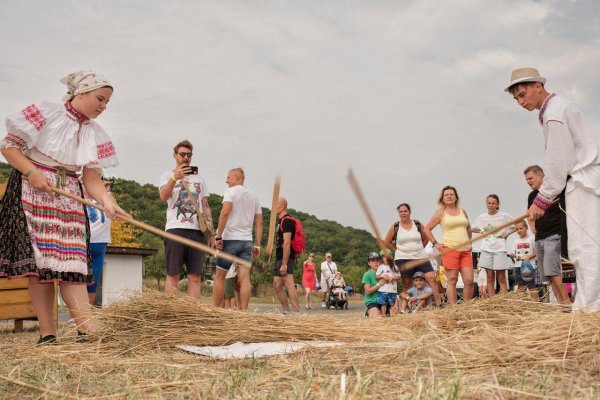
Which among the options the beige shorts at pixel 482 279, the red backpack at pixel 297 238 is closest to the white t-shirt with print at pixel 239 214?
the red backpack at pixel 297 238

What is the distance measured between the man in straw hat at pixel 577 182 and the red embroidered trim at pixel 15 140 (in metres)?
3.58

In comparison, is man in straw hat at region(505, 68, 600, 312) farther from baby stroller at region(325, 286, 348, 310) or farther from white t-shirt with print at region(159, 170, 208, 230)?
baby stroller at region(325, 286, 348, 310)

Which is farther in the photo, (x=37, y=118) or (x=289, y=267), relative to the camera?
(x=289, y=267)

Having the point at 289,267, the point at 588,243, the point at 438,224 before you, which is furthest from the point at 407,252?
the point at 588,243

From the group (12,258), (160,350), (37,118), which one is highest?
(37,118)

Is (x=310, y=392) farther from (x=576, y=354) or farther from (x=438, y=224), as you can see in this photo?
(x=438, y=224)

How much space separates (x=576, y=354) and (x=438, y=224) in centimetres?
591

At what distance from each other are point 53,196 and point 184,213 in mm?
2020

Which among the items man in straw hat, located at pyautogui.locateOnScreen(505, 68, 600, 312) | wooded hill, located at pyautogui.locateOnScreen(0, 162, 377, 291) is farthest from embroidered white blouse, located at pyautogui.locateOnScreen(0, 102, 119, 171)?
wooded hill, located at pyautogui.locateOnScreen(0, 162, 377, 291)

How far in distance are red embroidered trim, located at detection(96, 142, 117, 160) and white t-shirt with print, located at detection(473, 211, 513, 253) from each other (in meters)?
5.76

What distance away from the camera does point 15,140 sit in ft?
14.6

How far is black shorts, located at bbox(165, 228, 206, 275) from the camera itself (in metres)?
6.38

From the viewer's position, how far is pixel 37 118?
14.8ft

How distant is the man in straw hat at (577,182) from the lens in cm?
436
